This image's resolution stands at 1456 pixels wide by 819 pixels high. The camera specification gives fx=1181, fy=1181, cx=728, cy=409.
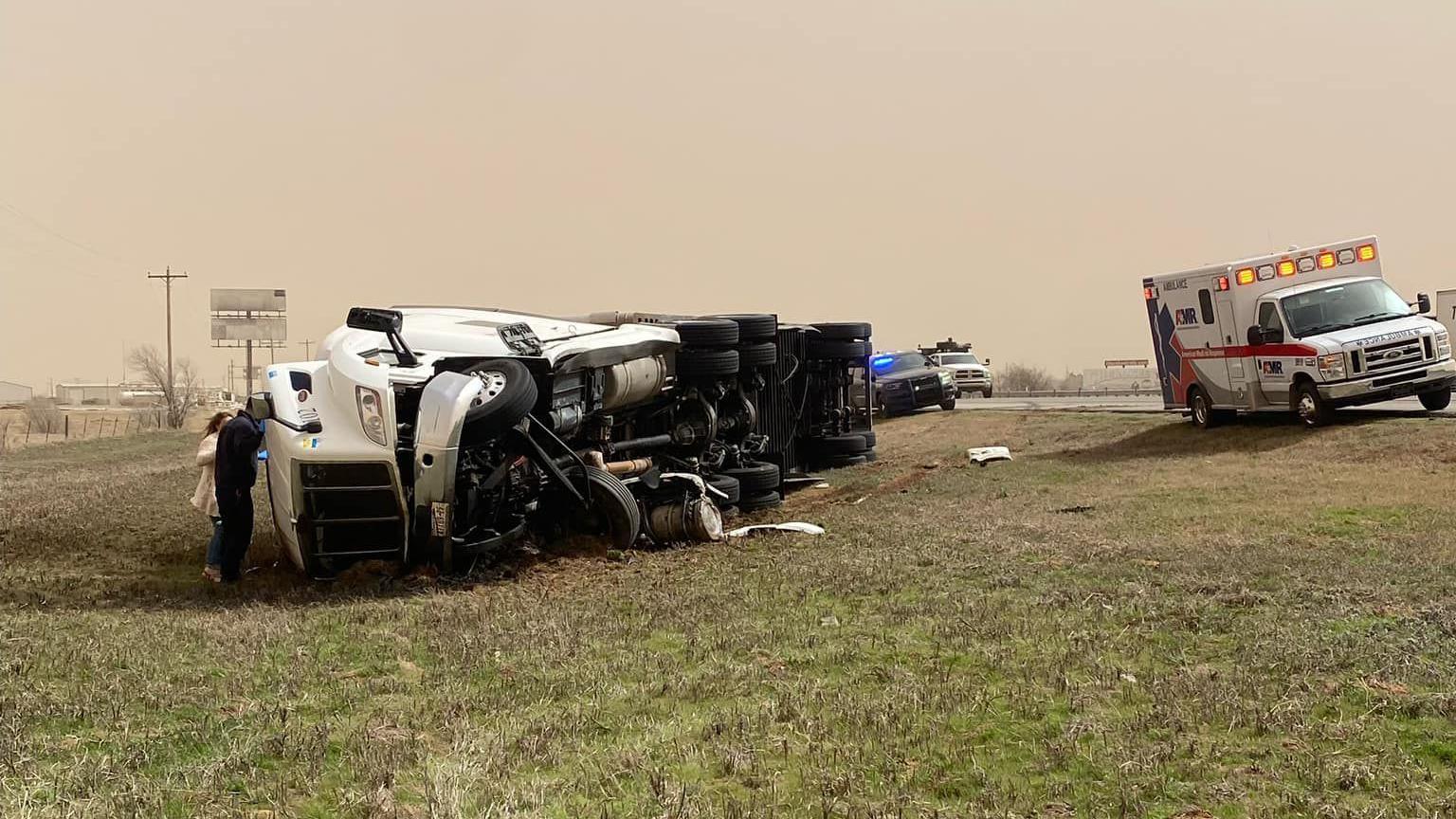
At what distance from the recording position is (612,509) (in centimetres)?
1059

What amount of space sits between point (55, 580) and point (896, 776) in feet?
25.0

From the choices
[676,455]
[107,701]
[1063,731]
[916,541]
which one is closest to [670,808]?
[1063,731]

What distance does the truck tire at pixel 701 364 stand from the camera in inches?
520

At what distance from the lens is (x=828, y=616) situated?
7.10 metres

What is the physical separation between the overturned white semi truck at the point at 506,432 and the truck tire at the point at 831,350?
2.53 metres

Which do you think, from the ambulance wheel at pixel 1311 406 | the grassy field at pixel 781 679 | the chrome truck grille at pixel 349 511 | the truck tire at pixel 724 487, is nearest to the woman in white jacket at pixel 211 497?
the grassy field at pixel 781 679

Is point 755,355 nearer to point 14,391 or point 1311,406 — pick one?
point 1311,406

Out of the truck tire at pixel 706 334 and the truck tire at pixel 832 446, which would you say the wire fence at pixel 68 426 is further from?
the truck tire at pixel 706 334

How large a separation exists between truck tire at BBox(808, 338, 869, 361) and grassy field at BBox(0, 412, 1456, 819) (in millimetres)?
7085

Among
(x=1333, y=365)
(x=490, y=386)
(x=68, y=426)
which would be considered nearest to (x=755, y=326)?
(x=490, y=386)

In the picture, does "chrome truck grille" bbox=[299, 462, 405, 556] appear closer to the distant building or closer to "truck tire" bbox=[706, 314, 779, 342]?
"truck tire" bbox=[706, 314, 779, 342]

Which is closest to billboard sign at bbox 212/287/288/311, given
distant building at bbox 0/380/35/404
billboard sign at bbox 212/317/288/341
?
billboard sign at bbox 212/317/288/341

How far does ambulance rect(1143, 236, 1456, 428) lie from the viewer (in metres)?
16.2

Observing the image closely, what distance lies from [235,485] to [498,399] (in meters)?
2.35
